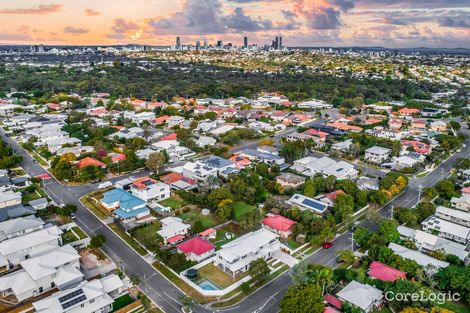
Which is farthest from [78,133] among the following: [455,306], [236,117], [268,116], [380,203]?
[455,306]

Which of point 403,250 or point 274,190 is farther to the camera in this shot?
point 274,190

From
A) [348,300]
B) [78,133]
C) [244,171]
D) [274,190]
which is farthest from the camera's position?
[78,133]

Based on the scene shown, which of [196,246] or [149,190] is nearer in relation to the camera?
[196,246]

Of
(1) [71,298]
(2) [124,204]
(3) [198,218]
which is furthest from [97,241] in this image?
(3) [198,218]

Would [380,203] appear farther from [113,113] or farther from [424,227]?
[113,113]

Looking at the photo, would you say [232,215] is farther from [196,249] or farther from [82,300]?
[82,300]

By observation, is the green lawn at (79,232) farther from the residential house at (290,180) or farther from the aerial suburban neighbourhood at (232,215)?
the residential house at (290,180)
